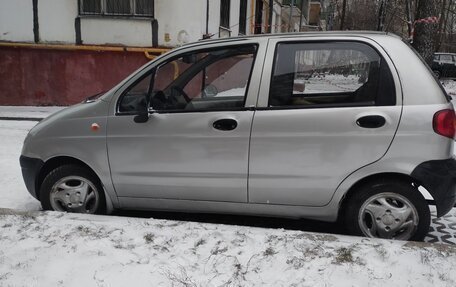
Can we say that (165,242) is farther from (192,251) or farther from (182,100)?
(182,100)

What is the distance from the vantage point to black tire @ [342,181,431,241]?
347cm

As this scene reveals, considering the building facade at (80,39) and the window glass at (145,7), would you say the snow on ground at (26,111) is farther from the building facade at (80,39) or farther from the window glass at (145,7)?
the window glass at (145,7)

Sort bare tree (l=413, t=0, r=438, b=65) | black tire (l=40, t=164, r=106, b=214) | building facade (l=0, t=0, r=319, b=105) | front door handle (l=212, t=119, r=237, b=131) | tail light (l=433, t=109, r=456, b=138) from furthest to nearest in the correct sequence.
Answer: bare tree (l=413, t=0, r=438, b=65)
building facade (l=0, t=0, r=319, b=105)
black tire (l=40, t=164, r=106, b=214)
front door handle (l=212, t=119, r=237, b=131)
tail light (l=433, t=109, r=456, b=138)

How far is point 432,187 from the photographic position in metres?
3.44

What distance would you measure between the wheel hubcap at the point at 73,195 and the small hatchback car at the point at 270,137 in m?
0.01

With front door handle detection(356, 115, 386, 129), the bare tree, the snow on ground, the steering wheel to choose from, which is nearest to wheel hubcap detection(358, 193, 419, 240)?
front door handle detection(356, 115, 386, 129)

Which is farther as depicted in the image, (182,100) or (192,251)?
(182,100)

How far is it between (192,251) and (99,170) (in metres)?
1.35

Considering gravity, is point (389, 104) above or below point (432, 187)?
above

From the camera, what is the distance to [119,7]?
11406 millimetres

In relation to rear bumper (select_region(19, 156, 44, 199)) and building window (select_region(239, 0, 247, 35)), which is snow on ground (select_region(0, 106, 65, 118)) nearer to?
rear bumper (select_region(19, 156, 44, 199))

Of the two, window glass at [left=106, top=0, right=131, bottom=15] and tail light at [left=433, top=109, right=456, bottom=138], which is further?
window glass at [left=106, top=0, right=131, bottom=15]

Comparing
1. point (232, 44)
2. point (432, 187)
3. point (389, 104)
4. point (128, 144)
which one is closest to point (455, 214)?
point (432, 187)

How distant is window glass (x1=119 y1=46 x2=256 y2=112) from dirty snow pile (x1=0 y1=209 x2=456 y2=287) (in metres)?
1.02
